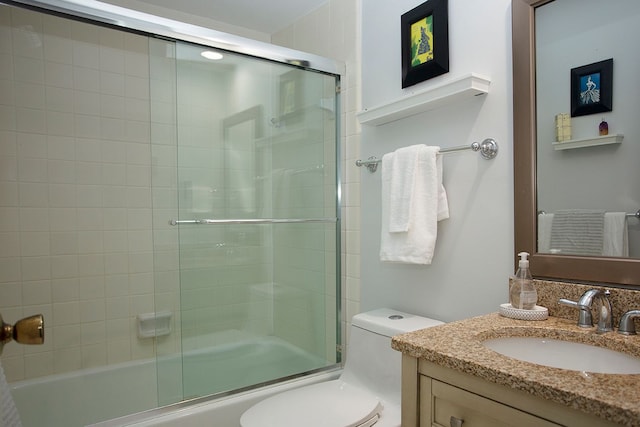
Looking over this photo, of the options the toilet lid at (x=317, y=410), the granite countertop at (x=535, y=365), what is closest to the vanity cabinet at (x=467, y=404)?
the granite countertop at (x=535, y=365)

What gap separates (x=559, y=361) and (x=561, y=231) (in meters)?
0.38

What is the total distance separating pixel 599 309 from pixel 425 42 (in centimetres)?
112

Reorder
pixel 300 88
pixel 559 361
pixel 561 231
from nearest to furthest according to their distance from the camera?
pixel 559 361 → pixel 561 231 → pixel 300 88

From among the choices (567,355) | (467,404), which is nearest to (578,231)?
(567,355)

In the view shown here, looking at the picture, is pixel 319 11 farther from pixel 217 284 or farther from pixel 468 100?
pixel 217 284

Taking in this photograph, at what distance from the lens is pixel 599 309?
1055mm

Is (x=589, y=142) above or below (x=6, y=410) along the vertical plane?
above

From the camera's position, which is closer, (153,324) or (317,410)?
(317,410)

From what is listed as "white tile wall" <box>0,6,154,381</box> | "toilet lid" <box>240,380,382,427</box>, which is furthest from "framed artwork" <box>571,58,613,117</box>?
"white tile wall" <box>0,6,154,381</box>

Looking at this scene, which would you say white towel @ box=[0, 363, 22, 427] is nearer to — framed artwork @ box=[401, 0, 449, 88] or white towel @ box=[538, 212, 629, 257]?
white towel @ box=[538, 212, 629, 257]

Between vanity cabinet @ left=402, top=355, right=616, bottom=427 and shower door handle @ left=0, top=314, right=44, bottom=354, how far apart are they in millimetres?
740

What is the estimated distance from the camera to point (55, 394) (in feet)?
6.66

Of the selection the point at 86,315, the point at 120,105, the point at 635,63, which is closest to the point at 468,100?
the point at 635,63

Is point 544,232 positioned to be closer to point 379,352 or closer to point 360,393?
point 379,352
